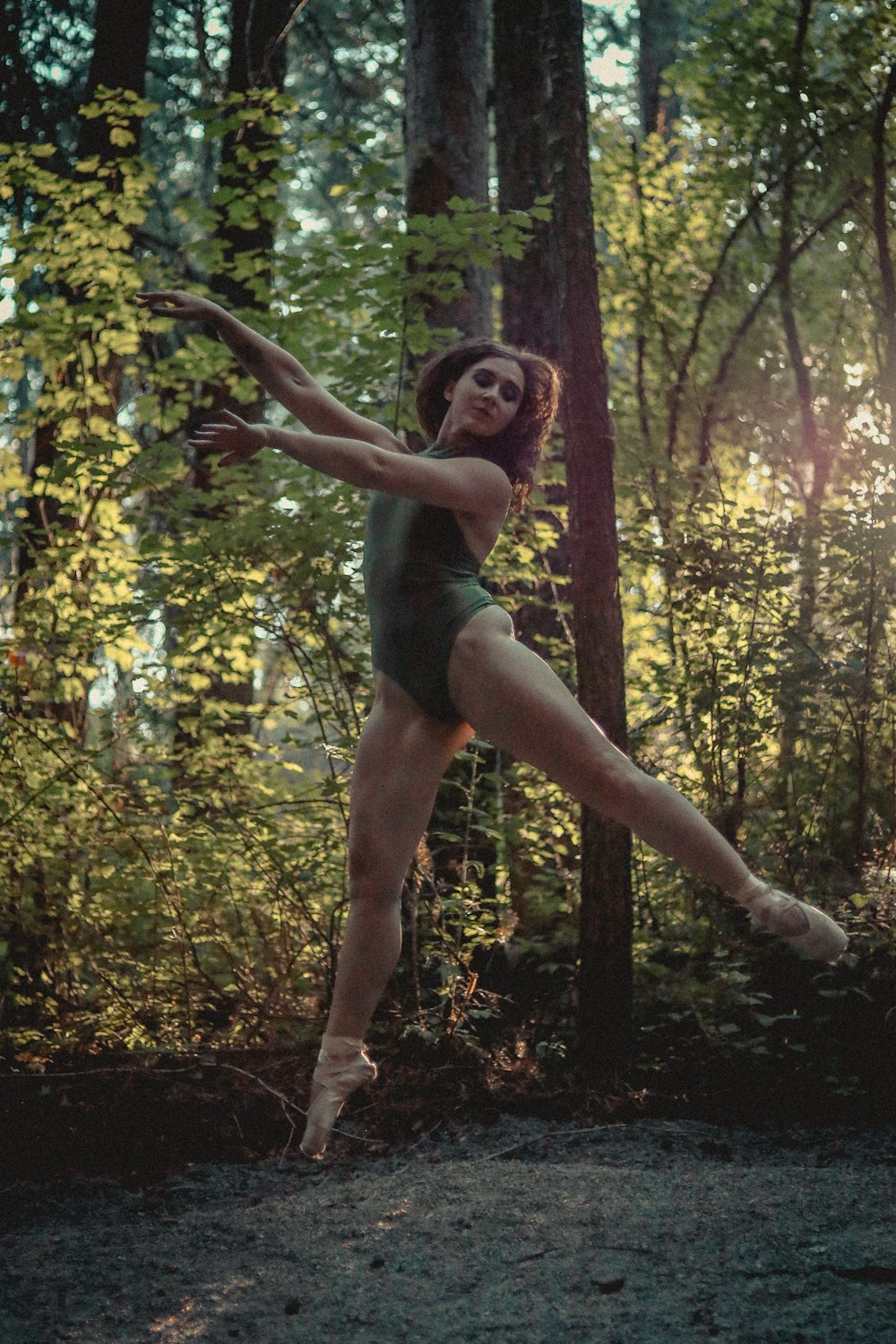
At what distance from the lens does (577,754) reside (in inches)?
121

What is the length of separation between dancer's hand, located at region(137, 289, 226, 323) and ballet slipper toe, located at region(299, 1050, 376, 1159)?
2027 mm

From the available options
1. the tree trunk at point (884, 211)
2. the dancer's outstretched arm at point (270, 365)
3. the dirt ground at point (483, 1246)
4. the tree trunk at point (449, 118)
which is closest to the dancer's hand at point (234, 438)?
the dancer's outstretched arm at point (270, 365)

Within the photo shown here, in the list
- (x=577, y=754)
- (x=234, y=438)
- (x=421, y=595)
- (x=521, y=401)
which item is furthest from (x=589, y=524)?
(x=234, y=438)

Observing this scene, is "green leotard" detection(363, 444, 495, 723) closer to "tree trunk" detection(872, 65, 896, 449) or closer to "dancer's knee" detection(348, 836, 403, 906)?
"dancer's knee" detection(348, 836, 403, 906)

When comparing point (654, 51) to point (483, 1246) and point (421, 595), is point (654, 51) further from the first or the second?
point (483, 1246)

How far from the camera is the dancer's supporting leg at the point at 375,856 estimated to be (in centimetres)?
340

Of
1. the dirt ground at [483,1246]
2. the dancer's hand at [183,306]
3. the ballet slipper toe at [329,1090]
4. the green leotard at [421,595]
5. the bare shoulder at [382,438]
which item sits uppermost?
the dancer's hand at [183,306]

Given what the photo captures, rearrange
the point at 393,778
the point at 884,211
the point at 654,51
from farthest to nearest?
1. the point at 654,51
2. the point at 884,211
3. the point at 393,778

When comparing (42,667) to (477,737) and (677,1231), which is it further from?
(677,1231)

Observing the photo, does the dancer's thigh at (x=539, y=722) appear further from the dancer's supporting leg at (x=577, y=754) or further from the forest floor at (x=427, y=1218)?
the forest floor at (x=427, y=1218)

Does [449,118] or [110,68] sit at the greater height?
[110,68]

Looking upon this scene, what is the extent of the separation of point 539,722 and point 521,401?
3.30 feet

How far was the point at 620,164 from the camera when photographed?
30.2 ft

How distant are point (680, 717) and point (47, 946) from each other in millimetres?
3192
